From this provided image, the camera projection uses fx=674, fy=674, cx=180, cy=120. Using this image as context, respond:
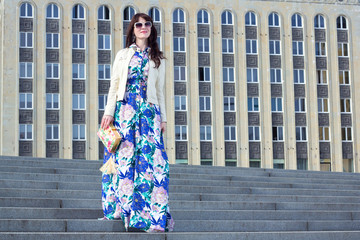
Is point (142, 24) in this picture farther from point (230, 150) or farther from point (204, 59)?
point (204, 59)

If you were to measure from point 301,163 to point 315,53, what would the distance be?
932 centimetres

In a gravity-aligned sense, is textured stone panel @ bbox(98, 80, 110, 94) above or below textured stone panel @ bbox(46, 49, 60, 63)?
below

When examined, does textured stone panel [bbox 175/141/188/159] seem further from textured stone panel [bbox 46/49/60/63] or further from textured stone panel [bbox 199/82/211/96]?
textured stone panel [bbox 46/49/60/63]

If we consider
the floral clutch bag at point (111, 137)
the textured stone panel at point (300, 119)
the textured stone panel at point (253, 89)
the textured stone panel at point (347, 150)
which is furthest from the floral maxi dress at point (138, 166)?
the textured stone panel at point (347, 150)

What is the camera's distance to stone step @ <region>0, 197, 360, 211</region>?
10.2 metres

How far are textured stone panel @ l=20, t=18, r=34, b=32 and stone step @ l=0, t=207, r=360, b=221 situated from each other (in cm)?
4273

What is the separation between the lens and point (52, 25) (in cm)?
5153

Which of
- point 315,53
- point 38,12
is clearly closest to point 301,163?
point 315,53

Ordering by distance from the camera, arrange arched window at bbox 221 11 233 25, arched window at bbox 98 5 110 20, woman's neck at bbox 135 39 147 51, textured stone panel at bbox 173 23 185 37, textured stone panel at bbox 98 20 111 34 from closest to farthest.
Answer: woman's neck at bbox 135 39 147 51 < textured stone panel at bbox 98 20 111 34 < arched window at bbox 98 5 110 20 < textured stone panel at bbox 173 23 185 37 < arched window at bbox 221 11 233 25

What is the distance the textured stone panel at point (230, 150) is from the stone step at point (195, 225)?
1645 inches

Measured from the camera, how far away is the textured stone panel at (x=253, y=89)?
5402cm

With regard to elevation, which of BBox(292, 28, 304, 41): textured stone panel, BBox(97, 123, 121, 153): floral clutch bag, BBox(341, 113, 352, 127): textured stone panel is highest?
BBox(292, 28, 304, 41): textured stone panel

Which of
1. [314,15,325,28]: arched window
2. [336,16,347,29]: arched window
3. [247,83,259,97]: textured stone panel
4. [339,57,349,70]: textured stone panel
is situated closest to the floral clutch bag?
[247,83,259,97]: textured stone panel

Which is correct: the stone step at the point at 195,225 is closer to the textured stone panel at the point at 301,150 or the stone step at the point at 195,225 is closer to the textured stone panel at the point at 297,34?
the textured stone panel at the point at 301,150
